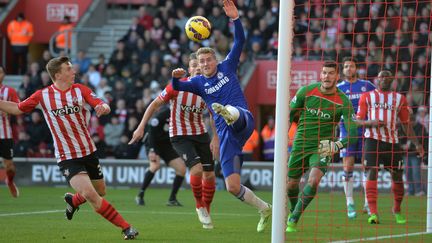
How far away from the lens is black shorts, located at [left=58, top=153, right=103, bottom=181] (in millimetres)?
10594

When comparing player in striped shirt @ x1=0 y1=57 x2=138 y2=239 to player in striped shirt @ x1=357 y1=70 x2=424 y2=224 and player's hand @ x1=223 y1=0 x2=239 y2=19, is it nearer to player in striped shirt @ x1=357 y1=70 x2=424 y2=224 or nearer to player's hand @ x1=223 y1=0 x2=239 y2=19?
player's hand @ x1=223 y1=0 x2=239 y2=19

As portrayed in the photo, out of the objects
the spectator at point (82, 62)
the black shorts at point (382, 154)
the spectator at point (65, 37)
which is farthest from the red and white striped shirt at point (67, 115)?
the spectator at point (65, 37)

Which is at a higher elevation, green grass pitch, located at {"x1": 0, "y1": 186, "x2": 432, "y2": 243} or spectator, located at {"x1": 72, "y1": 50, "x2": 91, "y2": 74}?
spectator, located at {"x1": 72, "y1": 50, "x2": 91, "y2": 74}

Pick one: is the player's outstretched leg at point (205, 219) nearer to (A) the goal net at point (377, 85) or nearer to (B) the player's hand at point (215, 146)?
(B) the player's hand at point (215, 146)

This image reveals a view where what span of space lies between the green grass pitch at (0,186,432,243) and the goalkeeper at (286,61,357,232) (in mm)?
Result: 738

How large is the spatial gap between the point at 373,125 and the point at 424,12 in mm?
10524

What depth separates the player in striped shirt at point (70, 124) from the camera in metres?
10.4

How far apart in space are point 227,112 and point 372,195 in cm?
390

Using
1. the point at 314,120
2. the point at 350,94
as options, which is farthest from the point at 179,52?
the point at 314,120

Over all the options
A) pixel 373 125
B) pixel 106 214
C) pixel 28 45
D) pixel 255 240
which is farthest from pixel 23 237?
pixel 28 45

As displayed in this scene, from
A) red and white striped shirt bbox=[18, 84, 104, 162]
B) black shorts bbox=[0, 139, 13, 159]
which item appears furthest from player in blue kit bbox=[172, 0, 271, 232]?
black shorts bbox=[0, 139, 13, 159]

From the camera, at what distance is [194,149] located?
13.5 metres

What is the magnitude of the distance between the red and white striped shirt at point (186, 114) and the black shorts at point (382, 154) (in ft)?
8.01

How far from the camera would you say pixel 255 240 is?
34.8ft
